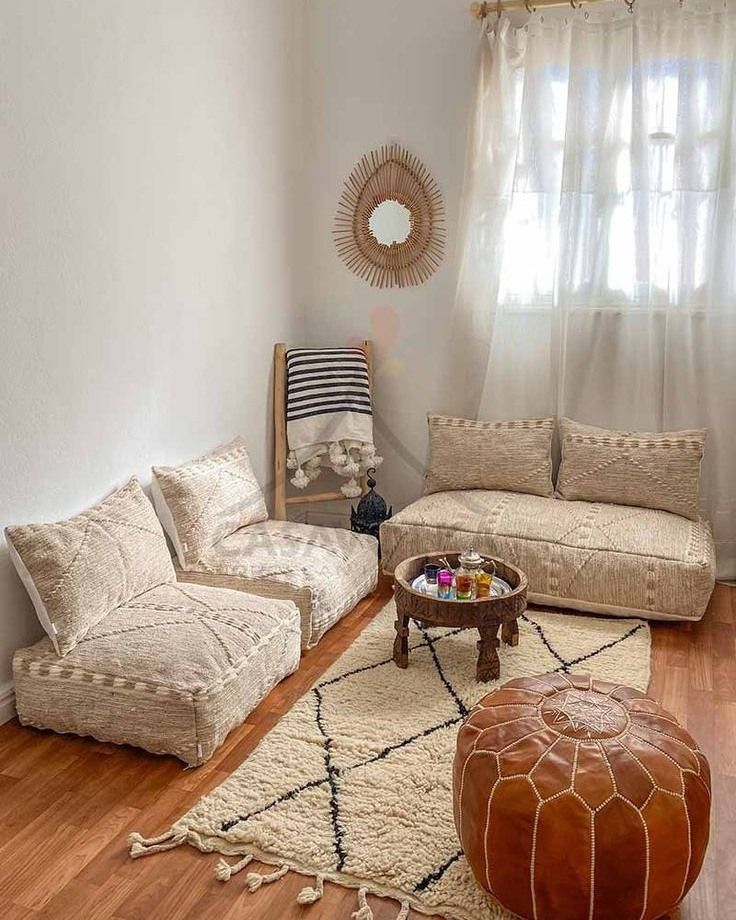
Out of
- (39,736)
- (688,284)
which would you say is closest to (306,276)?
(688,284)

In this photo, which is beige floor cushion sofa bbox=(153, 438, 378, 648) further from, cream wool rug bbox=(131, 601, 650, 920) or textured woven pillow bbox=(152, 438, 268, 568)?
cream wool rug bbox=(131, 601, 650, 920)

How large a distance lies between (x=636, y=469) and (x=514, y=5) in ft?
6.97

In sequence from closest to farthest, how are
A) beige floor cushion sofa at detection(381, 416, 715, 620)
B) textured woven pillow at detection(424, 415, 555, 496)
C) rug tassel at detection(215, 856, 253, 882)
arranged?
rug tassel at detection(215, 856, 253, 882)
beige floor cushion sofa at detection(381, 416, 715, 620)
textured woven pillow at detection(424, 415, 555, 496)

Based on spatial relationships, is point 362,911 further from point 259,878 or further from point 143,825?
point 143,825

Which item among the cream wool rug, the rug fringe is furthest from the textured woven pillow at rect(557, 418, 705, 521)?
the rug fringe

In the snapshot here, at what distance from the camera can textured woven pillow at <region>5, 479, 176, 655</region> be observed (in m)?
2.54

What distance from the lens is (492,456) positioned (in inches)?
158

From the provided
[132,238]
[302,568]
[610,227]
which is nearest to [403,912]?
[302,568]

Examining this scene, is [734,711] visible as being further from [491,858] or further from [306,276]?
[306,276]

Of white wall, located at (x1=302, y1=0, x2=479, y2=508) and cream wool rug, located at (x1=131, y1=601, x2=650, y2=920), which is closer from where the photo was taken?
cream wool rug, located at (x1=131, y1=601, x2=650, y2=920)

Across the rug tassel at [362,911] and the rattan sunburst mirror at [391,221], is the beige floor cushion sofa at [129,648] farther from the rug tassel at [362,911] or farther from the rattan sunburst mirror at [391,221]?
the rattan sunburst mirror at [391,221]

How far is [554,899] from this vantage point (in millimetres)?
1688

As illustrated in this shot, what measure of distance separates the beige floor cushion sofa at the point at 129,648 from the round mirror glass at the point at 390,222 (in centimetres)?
211

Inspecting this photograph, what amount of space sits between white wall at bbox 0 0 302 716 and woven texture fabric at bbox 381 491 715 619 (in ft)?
3.21
